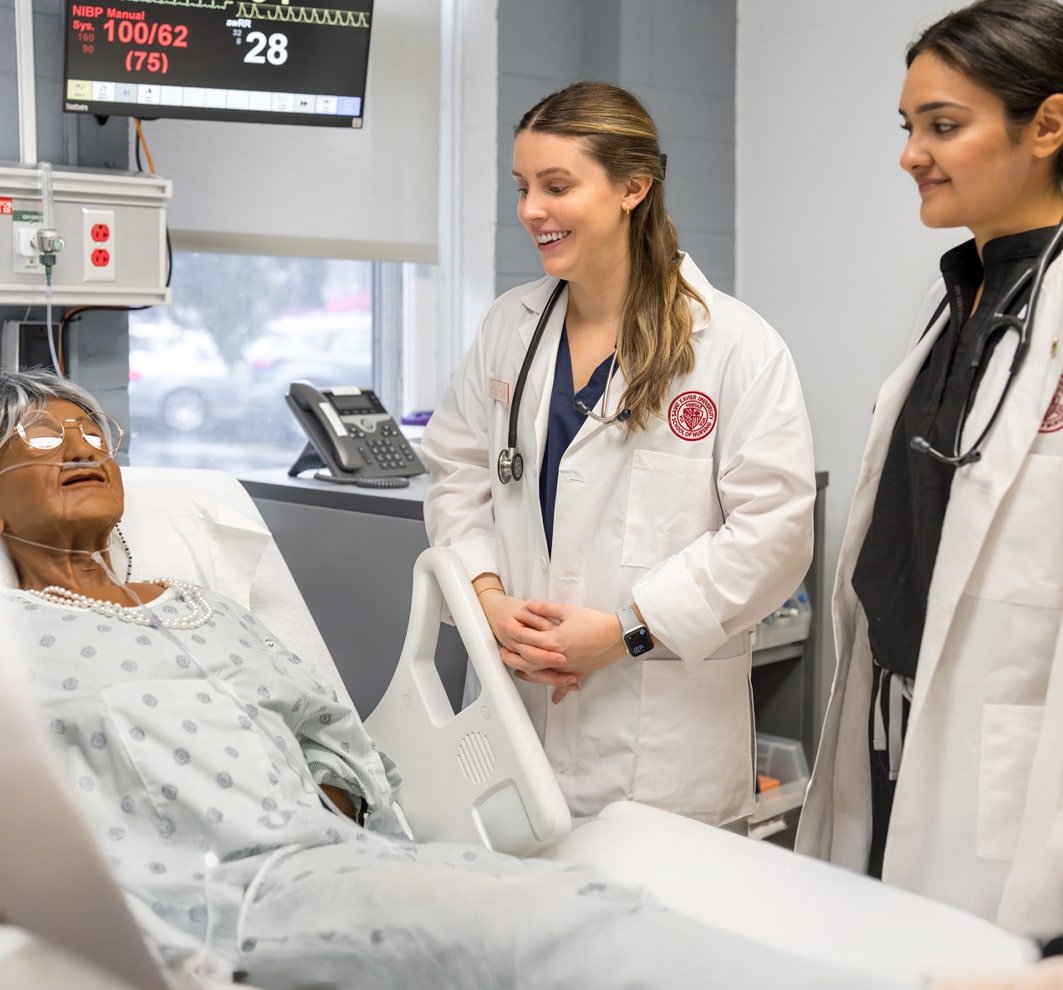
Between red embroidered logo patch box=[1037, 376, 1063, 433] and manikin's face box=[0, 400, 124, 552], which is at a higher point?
red embroidered logo patch box=[1037, 376, 1063, 433]

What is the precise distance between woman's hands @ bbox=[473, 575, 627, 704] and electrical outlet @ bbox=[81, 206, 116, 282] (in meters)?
1.09

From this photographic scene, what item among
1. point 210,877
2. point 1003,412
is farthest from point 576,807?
point 1003,412

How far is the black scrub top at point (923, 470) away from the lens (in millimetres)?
1218

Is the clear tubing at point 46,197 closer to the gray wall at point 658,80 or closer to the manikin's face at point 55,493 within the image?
the manikin's face at point 55,493

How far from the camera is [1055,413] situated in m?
1.12

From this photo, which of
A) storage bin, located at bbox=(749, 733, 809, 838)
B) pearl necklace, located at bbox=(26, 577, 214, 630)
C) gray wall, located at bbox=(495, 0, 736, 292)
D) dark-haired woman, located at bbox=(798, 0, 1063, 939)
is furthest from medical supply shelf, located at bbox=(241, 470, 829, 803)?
dark-haired woman, located at bbox=(798, 0, 1063, 939)

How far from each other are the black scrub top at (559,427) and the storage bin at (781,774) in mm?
1084

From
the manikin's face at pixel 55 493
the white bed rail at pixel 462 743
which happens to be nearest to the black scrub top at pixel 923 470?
the white bed rail at pixel 462 743

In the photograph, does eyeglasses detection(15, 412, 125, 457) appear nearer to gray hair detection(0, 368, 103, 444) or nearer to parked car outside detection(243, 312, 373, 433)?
gray hair detection(0, 368, 103, 444)

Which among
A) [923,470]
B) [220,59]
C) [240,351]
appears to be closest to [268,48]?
[220,59]

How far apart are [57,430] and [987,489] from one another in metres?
1.18

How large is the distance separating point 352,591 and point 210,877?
1.28m

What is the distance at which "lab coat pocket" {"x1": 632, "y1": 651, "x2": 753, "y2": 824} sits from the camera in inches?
63.6

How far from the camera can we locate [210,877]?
1.04 m
